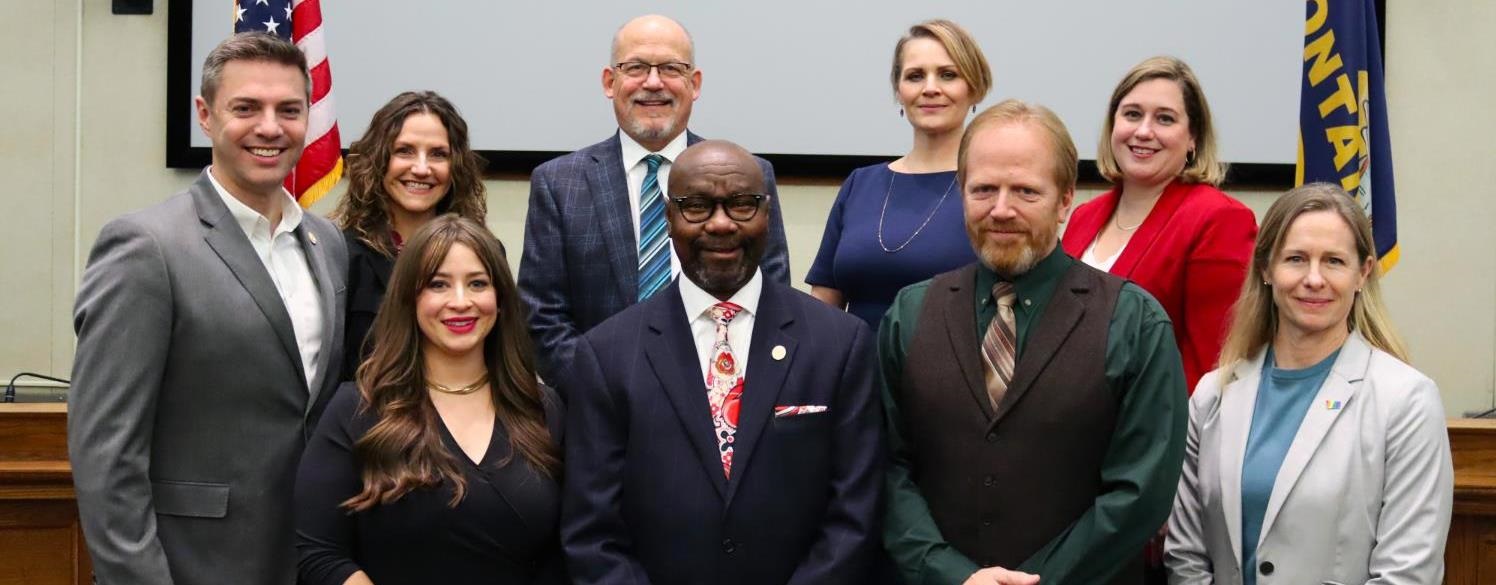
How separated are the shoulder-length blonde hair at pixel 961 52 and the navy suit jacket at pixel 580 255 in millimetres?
492

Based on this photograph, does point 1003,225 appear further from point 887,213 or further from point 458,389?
→ point 458,389

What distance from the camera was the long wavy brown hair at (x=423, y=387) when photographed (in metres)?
2.49

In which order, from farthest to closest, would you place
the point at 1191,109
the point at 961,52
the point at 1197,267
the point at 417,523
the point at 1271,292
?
the point at 961,52
the point at 1191,109
the point at 1197,267
the point at 1271,292
the point at 417,523

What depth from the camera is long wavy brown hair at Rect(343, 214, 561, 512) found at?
2.49 meters

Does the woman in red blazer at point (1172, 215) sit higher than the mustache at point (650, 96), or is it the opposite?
the mustache at point (650, 96)

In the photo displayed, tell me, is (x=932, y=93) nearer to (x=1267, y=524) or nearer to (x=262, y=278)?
(x=1267, y=524)

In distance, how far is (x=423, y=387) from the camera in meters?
2.60

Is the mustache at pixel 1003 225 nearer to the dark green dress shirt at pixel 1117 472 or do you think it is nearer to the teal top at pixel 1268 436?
the dark green dress shirt at pixel 1117 472

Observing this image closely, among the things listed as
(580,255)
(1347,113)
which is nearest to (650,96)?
(580,255)

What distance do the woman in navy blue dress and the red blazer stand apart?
376mm

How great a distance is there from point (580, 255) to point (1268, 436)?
1.48 metres

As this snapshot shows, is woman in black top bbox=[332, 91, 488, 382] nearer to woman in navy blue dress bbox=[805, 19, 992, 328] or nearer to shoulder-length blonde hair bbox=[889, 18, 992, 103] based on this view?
woman in navy blue dress bbox=[805, 19, 992, 328]

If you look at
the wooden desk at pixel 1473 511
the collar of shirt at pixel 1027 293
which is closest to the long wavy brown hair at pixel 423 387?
the collar of shirt at pixel 1027 293

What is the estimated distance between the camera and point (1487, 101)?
17.4 feet
